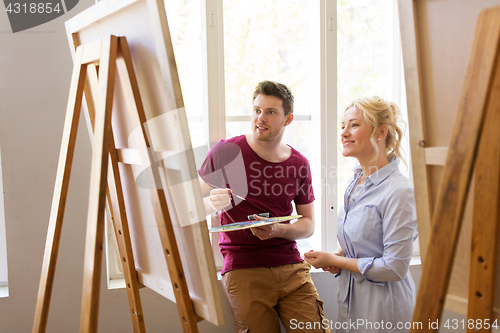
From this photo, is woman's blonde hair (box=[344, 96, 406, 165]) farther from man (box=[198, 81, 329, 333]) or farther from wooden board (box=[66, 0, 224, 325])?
wooden board (box=[66, 0, 224, 325])

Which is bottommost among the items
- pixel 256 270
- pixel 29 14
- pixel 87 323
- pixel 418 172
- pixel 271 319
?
pixel 271 319

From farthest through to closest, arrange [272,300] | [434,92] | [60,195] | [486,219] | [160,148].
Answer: [272,300] → [60,195] → [160,148] → [434,92] → [486,219]

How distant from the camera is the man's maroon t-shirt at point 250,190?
78.3 inches

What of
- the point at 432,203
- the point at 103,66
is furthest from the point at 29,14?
the point at 432,203

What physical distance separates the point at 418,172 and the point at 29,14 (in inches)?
76.9

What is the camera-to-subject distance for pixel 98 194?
109 cm

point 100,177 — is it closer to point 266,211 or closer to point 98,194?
point 98,194

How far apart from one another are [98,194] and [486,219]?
0.99 metres

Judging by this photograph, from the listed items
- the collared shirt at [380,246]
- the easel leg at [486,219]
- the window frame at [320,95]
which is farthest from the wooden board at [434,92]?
the window frame at [320,95]

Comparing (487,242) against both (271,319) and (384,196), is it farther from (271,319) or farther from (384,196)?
(271,319)

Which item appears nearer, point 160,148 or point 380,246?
point 160,148

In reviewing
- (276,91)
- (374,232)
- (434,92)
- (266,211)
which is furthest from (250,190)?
(434,92)

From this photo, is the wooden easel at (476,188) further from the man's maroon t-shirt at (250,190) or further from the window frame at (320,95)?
the window frame at (320,95)

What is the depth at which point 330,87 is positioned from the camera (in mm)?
2328
